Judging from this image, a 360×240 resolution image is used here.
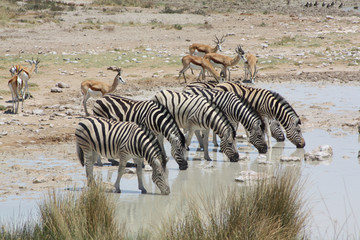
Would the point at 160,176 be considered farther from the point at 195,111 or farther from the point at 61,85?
the point at 61,85

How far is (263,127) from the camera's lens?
38.1 feet

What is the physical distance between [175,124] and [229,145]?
1.37 metres

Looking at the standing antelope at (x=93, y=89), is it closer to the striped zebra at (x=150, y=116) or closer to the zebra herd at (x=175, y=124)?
the zebra herd at (x=175, y=124)

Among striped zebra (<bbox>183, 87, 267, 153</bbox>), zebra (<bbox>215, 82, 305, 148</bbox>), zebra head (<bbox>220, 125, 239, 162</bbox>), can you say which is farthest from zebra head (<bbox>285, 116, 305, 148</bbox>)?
zebra head (<bbox>220, 125, 239, 162</bbox>)

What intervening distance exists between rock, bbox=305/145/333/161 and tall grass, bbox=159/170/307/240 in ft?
14.7

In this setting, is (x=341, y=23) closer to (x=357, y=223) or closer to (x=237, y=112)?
(x=237, y=112)

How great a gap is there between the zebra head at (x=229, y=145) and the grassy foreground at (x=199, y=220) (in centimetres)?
390

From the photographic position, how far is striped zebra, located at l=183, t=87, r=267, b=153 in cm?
1135

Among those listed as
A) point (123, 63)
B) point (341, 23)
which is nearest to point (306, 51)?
point (123, 63)

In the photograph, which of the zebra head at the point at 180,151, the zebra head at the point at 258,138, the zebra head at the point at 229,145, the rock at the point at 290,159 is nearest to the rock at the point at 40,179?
the zebra head at the point at 180,151

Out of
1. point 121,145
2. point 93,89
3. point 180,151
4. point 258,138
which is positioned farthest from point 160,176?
point 93,89

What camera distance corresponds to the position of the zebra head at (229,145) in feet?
34.5

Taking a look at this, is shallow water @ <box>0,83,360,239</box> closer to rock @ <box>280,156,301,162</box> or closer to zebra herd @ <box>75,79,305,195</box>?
rock @ <box>280,156,301,162</box>

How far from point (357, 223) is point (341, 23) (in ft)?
101
